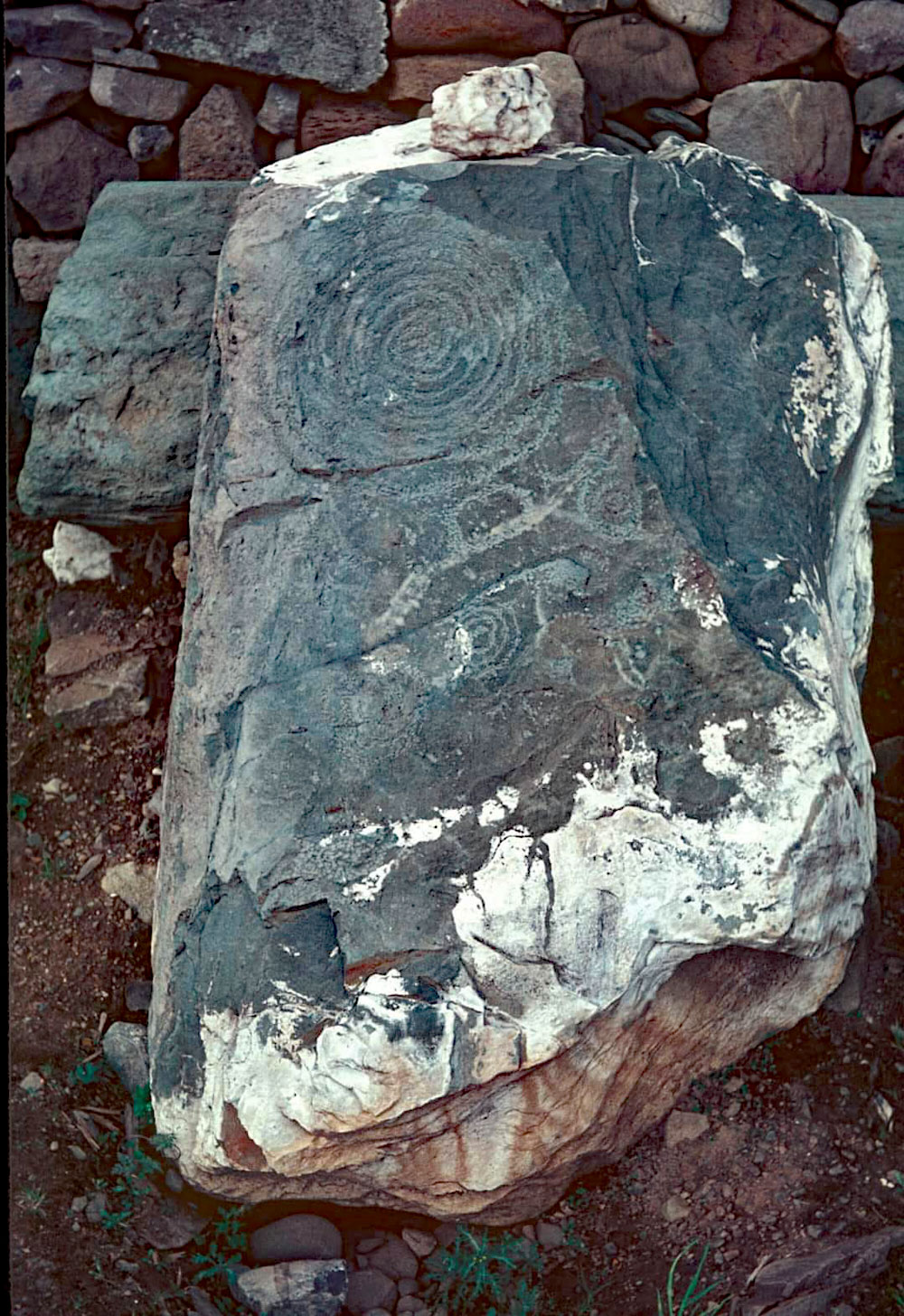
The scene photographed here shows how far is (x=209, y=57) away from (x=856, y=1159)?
2938 mm

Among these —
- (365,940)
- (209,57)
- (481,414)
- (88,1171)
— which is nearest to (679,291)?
(481,414)

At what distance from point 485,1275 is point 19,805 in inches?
61.0

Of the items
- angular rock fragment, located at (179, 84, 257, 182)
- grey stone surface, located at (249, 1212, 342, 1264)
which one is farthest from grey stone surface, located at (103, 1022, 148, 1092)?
angular rock fragment, located at (179, 84, 257, 182)

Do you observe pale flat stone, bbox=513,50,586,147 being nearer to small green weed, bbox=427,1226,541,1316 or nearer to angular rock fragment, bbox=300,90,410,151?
angular rock fragment, bbox=300,90,410,151

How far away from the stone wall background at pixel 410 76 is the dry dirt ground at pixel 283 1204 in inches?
55.6

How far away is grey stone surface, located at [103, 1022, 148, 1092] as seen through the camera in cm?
333

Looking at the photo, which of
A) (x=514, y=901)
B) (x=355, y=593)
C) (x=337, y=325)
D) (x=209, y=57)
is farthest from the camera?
(x=209, y=57)

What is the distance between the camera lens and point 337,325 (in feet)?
9.84

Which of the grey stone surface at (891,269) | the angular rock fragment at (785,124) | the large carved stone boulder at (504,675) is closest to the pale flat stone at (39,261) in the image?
the large carved stone boulder at (504,675)

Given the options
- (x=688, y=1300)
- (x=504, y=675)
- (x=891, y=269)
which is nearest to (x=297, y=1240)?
(x=688, y=1300)

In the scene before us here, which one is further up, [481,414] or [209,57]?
[209,57]

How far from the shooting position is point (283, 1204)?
3143 mm

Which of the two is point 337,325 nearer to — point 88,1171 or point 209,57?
point 209,57

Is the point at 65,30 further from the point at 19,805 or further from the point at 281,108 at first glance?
the point at 19,805
